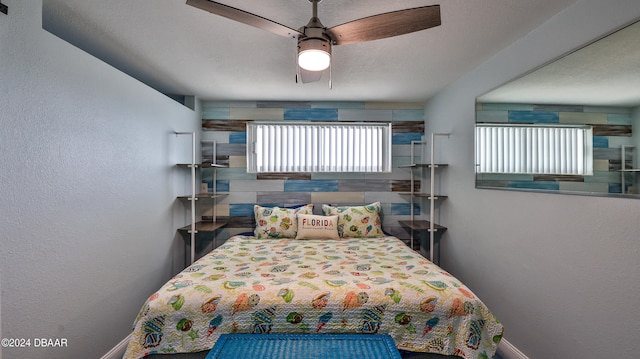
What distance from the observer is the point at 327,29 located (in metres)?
1.40

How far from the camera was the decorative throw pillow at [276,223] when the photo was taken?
307cm

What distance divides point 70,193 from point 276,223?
1.84 meters

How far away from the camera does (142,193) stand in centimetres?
230

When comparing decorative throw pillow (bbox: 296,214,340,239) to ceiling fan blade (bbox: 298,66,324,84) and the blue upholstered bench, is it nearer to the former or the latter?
the blue upholstered bench

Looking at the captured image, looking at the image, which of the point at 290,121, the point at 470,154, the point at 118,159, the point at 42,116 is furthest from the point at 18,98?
the point at 470,154

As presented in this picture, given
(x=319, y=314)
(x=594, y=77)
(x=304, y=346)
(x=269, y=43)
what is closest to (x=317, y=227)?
(x=319, y=314)

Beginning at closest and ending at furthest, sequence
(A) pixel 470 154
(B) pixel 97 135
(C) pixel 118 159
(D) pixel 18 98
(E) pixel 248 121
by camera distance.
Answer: (D) pixel 18 98 → (B) pixel 97 135 → (C) pixel 118 159 → (A) pixel 470 154 → (E) pixel 248 121

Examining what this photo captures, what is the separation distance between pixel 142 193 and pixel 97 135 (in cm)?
64

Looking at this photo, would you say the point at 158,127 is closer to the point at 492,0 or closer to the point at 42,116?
the point at 42,116

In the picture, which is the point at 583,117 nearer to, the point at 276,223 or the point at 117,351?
the point at 276,223

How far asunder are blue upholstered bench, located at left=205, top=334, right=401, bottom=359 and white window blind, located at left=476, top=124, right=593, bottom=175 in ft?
4.72

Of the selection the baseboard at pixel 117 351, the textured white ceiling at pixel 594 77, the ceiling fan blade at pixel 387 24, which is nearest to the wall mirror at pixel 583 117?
the textured white ceiling at pixel 594 77

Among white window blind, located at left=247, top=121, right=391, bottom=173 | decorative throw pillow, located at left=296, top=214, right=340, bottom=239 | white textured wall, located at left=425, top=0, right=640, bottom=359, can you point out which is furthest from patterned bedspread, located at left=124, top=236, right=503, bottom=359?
white window blind, located at left=247, top=121, right=391, bottom=173

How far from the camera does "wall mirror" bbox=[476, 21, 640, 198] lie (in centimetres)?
127
